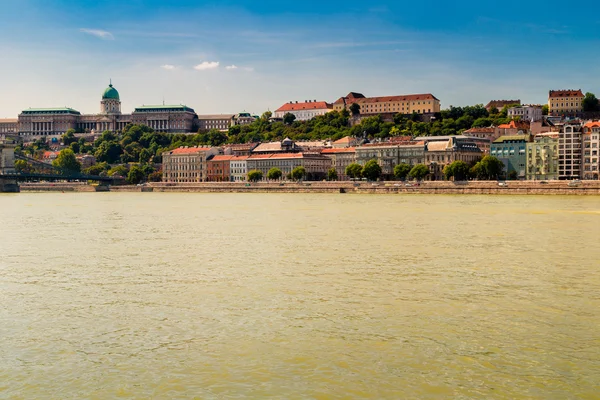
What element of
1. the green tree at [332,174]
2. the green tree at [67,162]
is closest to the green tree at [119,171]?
the green tree at [67,162]

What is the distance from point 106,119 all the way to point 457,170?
96.0 m

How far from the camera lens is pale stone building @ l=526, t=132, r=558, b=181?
71438mm

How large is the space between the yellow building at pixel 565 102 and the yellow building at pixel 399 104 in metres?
16.4

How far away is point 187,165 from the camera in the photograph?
97312mm

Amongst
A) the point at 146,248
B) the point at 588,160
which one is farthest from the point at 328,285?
the point at 588,160

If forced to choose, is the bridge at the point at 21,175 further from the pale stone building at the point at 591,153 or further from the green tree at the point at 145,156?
the pale stone building at the point at 591,153

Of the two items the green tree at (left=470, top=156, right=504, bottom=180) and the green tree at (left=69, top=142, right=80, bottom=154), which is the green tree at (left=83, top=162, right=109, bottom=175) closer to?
the green tree at (left=69, top=142, right=80, bottom=154)

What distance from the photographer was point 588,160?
67.8m

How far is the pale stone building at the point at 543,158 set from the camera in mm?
71438

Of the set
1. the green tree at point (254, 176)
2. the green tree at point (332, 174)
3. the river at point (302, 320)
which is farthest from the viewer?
the green tree at point (254, 176)

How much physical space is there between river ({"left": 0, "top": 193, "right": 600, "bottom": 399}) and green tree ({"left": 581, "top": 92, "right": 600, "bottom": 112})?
89.9 meters

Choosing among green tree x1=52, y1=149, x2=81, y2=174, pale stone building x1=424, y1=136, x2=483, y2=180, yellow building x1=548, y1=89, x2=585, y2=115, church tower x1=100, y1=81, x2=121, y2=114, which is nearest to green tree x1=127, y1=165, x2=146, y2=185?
green tree x1=52, y1=149, x2=81, y2=174

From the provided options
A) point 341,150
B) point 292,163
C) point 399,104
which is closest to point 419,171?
point 341,150

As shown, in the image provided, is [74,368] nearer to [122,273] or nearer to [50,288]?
[50,288]
